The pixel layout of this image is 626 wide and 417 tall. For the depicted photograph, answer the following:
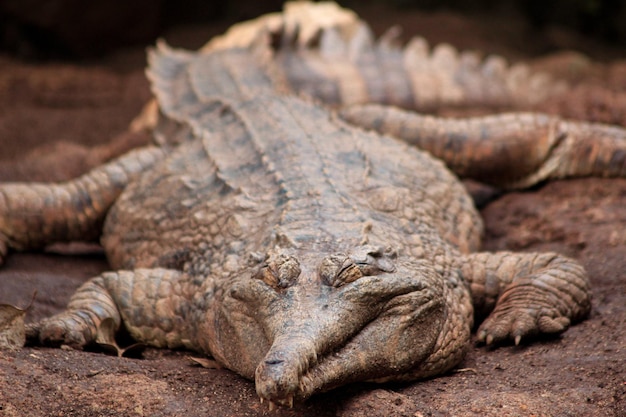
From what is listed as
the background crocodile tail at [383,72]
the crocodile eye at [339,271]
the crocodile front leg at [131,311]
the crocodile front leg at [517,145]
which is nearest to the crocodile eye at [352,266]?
the crocodile eye at [339,271]

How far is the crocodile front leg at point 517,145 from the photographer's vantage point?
5.07 meters

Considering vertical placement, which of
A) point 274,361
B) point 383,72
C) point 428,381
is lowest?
point 428,381

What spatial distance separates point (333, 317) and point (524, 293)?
1.18 metres

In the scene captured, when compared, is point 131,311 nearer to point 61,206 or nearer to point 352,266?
point 352,266

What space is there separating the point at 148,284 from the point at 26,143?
4620 millimetres

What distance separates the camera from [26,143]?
7.64 meters

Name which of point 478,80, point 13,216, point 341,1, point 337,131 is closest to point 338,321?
point 337,131

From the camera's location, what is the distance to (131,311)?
3.62 meters

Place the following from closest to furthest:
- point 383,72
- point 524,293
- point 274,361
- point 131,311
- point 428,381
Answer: point 274,361, point 428,381, point 524,293, point 131,311, point 383,72

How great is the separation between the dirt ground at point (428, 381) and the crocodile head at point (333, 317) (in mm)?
140

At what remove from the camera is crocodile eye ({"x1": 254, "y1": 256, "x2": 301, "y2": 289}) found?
2814 mm

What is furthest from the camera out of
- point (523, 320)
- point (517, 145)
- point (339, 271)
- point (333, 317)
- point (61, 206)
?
point (517, 145)

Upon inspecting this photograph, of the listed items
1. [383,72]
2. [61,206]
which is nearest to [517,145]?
[383,72]

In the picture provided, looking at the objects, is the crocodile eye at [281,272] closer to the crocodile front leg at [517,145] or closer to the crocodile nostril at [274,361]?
the crocodile nostril at [274,361]
